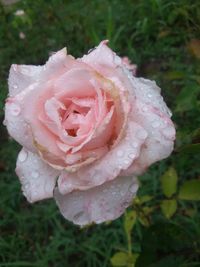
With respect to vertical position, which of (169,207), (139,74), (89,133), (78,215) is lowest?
(139,74)

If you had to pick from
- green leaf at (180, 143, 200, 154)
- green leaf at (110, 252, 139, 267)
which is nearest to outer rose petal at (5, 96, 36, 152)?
green leaf at (180, 143, 200, 154)

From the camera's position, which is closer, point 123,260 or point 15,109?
point 15,109

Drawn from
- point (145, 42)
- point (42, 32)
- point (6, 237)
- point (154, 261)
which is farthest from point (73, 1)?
point (154, 261)

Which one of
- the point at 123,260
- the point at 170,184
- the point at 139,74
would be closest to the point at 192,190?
the point at 170,184

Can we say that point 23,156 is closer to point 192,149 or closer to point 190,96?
point 192,149

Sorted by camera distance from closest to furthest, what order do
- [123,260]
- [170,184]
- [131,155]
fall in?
[131,155] < [170,184] < [123,260]

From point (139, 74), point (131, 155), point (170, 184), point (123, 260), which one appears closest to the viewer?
point (131, 155)

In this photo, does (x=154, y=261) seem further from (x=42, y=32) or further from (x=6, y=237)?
(x=42, y=32)
